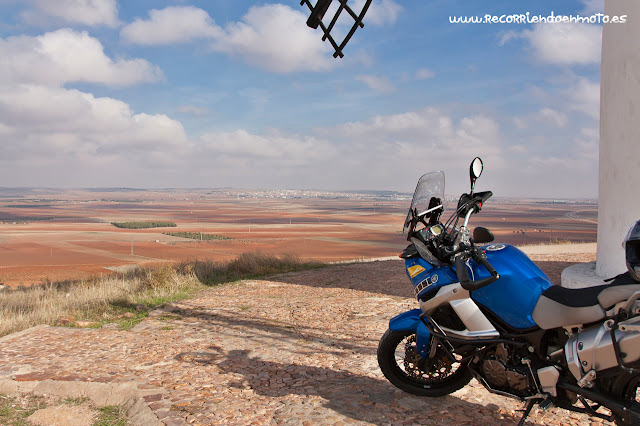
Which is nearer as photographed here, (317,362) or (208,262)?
(317,362)

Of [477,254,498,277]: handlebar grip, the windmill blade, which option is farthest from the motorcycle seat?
the windmill blade

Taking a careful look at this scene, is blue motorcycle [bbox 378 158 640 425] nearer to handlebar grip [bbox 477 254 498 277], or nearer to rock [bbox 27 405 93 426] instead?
handlebar grip [bbox 477 254 498 277]

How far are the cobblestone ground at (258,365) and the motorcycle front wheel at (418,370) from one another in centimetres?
11

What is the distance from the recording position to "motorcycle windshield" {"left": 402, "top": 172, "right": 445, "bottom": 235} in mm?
4223

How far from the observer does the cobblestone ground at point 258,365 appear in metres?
4.00

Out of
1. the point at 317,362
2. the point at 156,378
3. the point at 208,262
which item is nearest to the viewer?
the point at 156,378

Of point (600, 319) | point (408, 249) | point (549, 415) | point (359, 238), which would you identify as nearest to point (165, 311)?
point (408, 249)

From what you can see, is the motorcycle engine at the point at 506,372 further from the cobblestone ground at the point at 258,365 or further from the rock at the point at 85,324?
the rock at the point at 85,324

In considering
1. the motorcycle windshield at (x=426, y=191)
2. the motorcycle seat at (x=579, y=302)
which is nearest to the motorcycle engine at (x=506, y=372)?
the motorcycle seat at (x=579, y=302)

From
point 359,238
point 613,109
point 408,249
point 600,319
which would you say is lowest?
point 359,238

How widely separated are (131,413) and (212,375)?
101cm

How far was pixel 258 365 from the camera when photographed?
17.4 feet

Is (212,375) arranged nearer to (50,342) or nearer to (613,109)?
(50,342)

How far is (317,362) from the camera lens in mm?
5379
